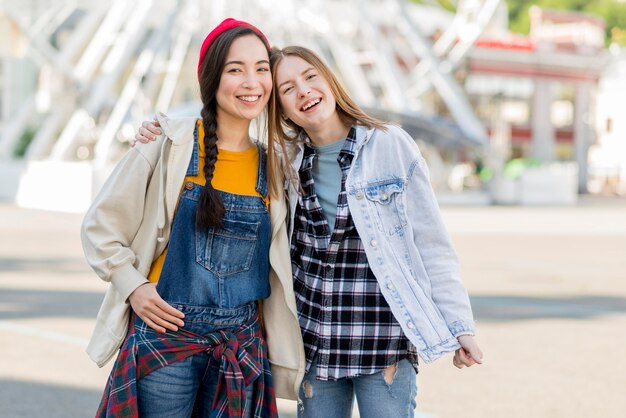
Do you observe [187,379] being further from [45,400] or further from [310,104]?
[45,400]

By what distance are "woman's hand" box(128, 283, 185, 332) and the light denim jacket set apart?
19.9 inches

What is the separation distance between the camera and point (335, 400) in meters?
3.12

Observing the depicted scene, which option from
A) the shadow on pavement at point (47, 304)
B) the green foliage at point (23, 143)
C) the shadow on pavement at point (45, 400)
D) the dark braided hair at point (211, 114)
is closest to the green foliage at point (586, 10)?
the green foliage at point (23, 143)

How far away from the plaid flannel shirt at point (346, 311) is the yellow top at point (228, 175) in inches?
8.9

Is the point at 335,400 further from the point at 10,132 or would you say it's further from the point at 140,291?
the point at 10,132

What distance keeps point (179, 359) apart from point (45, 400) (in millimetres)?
2750

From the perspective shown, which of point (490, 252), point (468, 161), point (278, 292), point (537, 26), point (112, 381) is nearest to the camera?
point (112, 381)

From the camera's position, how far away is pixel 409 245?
3021 mm

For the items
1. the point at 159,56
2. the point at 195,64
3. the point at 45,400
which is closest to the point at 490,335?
the point at 45,400

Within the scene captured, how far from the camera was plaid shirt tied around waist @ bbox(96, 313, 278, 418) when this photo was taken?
9.36ft

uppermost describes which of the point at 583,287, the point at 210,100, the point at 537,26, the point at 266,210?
the point at 537,26

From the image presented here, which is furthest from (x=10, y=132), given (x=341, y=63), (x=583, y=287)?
(x=583, y=287)

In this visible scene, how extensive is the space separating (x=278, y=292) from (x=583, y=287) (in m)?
8.38

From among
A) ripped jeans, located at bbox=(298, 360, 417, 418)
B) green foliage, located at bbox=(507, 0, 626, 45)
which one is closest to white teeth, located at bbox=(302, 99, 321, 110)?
ripped jeans, located at bbox=(298, 360, 417, 418)
